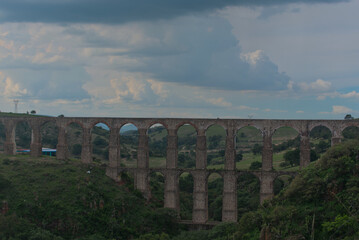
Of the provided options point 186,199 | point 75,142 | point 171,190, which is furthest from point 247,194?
point 75,142

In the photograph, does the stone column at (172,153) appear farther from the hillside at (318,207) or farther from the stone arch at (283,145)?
the hillside at (318,207)

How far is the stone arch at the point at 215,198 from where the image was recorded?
59500 millimetres

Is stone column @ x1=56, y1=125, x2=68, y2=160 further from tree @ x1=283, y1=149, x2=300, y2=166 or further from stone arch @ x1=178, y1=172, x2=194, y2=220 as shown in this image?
tree @ x1=283, y1=149, x2=300, y2=166

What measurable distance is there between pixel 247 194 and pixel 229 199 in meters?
13.4

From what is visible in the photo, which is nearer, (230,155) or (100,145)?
(230,155)

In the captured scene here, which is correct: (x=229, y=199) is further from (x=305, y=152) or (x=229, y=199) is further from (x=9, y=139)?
(x=9, y=139)

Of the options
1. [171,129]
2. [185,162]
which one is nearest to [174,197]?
[171,129]

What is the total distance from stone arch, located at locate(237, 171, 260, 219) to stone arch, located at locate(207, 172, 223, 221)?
8.14ft

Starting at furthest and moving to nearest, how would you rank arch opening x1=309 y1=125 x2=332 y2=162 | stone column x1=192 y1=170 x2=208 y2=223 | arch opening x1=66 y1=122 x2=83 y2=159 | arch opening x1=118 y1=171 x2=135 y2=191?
arch opening x1=66 y1=122 x2=83 y2=159 < arch opening x1=309 y1=125 x2=332 y2=162 < arch opening x1=118 y1=171 x2=135 y2=191 < stone column x1=192 y1=170 x2=208 y2=223

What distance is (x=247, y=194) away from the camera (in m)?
66.2

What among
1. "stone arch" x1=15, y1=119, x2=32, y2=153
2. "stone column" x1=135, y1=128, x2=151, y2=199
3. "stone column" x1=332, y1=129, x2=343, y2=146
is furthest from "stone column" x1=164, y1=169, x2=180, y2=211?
"stone arch" x1=15, y1=119, x2=32, y2=153

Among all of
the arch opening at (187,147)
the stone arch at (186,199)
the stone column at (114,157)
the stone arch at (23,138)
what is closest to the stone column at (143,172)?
the stone column at (114,157)

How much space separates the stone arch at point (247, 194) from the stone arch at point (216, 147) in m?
20.9

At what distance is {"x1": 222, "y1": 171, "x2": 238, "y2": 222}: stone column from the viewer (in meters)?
53.0
